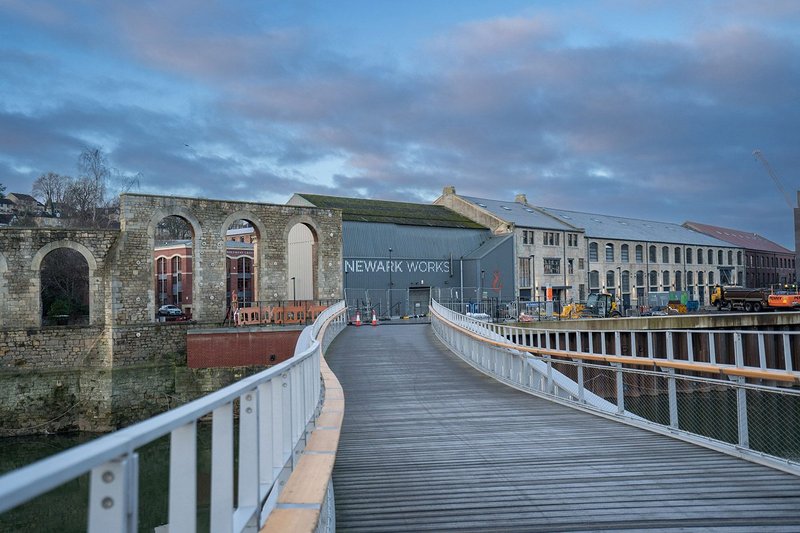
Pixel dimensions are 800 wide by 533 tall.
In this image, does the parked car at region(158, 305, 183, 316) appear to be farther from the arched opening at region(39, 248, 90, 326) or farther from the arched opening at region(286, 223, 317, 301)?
the arched opening at region(286, 223, 317, 301)

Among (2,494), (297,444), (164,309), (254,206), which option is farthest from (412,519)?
(164,309)

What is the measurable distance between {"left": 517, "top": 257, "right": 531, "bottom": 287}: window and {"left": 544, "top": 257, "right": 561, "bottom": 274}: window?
101 inches

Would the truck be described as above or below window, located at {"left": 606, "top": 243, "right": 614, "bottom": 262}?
below

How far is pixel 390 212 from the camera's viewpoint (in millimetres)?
53781

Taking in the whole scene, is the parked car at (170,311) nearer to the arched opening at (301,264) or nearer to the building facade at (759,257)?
the arched opening at (301,264)

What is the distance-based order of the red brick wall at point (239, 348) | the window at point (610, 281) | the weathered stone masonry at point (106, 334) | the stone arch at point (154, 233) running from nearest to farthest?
the weathered stone masonry at point (106, 334), the red brick wall at point (239, 348), the stone arch at point (154, 233), the window at point (610, 281)

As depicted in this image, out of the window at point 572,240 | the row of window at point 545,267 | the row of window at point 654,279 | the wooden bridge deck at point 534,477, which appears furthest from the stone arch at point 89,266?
the row of window at point 654,279

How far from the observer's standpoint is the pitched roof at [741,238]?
87.6m

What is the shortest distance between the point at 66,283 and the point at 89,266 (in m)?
23.7

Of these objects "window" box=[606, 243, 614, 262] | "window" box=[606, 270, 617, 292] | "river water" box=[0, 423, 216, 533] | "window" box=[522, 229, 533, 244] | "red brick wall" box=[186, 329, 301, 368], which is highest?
"window" box=[522, 229, 533, 244]

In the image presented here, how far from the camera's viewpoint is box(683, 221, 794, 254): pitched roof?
288 ft

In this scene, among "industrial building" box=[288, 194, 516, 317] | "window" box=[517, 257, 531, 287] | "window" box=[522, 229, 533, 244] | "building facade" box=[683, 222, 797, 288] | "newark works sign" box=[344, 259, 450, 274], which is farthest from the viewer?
"building facade" box=[683, 222, 797, 288]

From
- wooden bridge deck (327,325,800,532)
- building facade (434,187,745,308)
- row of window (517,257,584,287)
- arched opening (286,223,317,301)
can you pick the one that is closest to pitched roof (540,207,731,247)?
building facade (434,187,745,308)

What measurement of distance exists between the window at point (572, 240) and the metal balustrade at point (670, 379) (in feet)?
80.4
